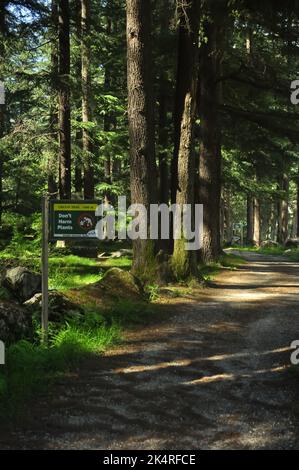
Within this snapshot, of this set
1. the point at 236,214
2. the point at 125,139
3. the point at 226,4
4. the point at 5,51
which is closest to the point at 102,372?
the point at 226,4

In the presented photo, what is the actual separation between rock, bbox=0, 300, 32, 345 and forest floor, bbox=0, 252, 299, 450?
1.02 m

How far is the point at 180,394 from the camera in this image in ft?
18.6

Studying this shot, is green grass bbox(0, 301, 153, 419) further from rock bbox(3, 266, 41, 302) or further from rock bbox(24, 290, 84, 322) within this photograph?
rock bbox(3, 266, 41, 302)

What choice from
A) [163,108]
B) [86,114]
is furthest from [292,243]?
[86,114]

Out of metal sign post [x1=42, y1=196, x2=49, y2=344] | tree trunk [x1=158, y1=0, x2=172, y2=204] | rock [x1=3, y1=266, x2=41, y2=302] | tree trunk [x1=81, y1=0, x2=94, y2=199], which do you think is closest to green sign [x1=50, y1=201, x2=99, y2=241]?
metal sign post [x1=42, y1=196, x2=49, y2=344]

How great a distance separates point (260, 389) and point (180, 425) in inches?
55.0

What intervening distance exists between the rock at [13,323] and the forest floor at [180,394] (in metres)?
1.02

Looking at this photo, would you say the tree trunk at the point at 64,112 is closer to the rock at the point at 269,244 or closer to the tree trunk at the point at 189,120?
the tree trunk at the point at 189,120

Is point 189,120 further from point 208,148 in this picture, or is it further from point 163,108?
point 163,108

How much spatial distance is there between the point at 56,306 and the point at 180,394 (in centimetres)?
320

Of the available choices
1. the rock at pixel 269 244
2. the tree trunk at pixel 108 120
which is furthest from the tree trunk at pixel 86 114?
the rock at pixel 269 244

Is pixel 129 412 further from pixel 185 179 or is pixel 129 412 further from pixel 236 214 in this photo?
pixel 236 214

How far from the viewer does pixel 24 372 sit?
5.99 m

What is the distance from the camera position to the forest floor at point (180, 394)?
179 inches
